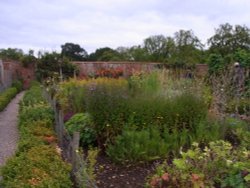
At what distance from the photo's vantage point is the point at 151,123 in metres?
5.54

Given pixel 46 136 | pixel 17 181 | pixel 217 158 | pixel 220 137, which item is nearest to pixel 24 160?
pixel 17 181

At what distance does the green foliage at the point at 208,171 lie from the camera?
3234 mm

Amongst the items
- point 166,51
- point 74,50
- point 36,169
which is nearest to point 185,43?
point 166,51

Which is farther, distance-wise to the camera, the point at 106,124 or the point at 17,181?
the point at 106,124

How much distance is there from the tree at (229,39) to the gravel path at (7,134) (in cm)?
2030

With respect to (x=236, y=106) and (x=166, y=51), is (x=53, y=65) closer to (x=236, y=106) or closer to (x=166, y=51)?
(x=236, y=106)

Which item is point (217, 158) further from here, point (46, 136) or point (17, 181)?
point (46, 136)

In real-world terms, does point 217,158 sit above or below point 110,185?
above

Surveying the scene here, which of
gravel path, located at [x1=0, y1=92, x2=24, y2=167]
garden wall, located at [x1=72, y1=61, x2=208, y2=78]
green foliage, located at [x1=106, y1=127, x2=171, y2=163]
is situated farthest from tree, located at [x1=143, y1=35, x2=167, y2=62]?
green foliage, located at [x1=106, y1=127, x2=171, y2=163]

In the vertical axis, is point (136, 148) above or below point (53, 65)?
below

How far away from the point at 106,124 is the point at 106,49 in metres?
34.5

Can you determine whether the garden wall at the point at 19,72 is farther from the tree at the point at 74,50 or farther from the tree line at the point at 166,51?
the tree at the point at 74,50

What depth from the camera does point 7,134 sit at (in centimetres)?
779

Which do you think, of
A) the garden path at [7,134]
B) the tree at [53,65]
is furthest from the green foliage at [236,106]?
the tree at [53,65]
